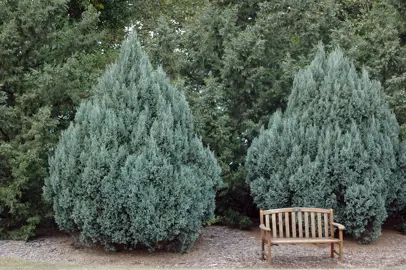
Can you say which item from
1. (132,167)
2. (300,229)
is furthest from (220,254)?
(132,167)

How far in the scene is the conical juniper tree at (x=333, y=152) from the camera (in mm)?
7746

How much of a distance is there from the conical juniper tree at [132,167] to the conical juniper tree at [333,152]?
1210 mm

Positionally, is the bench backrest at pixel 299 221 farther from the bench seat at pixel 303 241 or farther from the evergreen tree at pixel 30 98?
the evergreen tree at pixel 30 98

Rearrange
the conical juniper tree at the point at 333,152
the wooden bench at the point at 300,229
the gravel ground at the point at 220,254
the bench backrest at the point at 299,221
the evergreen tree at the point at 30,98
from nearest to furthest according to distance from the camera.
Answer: the wooden bench at the point at 300,229 < the gravel ground at the point at 220,254 < the bench backrest at the point at 299,221 < the conical juniper tree at the point at 333,152 < the evergreen tree at the point at 30,98

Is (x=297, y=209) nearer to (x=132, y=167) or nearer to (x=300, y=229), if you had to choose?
(x=300, y=229)

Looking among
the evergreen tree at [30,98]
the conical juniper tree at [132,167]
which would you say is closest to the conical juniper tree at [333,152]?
the conical juniper tree at [132,167]

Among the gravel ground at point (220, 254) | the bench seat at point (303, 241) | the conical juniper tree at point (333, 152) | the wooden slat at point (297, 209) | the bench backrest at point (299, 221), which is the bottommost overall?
the gravel ground at point (220, 254)

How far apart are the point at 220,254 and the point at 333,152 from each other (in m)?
2.41

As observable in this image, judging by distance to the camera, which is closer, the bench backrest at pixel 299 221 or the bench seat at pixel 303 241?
the bench seat at pixel 303 241

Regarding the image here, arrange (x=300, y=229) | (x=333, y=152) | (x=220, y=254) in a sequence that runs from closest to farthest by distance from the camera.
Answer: (x=300, y=229) → (x=220, y=254) → (x=333, y=152)

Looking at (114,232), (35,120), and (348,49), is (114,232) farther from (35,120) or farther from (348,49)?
(348,49)

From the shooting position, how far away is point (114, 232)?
700 centimetres

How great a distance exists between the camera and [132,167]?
682cm

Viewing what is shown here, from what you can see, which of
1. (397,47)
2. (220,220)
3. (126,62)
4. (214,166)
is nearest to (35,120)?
(126,62)
